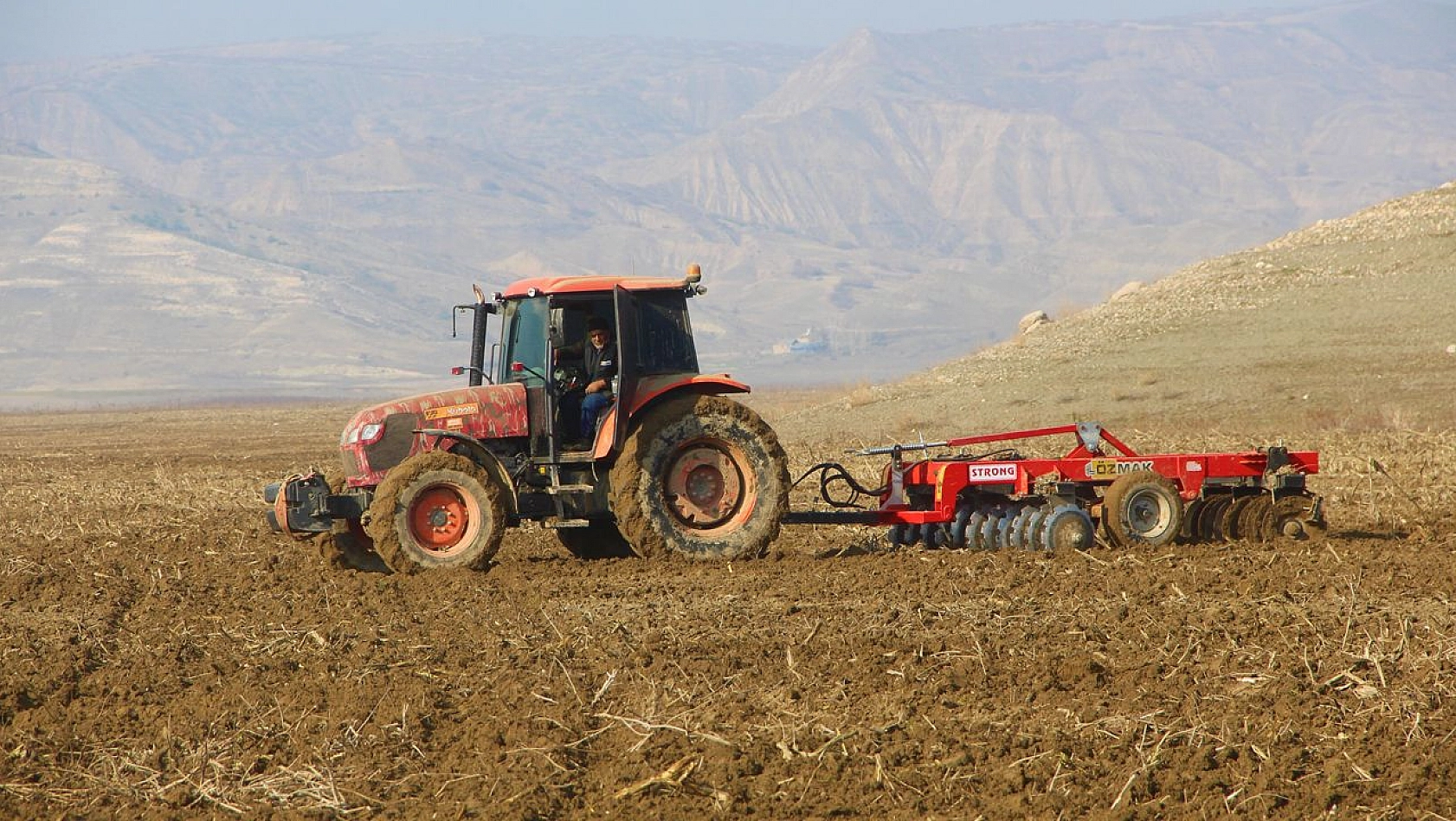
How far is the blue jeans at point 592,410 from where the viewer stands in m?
13.0

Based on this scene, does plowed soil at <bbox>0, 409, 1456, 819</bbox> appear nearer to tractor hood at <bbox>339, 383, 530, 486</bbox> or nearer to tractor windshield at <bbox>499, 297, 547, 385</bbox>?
tractor hood at <bbox>339, 383, 530, 486</bbox>

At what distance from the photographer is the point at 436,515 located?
12.6m

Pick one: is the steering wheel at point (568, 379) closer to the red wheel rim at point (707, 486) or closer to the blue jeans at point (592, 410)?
the blue jeans at point (592, 410)

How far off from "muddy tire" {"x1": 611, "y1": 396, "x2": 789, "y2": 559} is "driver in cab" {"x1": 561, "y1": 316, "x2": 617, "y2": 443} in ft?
1.27

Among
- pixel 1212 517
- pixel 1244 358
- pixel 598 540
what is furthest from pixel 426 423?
pixel 1244 358

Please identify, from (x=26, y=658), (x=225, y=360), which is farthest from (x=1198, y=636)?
(x=225, y=360)

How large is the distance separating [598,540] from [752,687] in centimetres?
561

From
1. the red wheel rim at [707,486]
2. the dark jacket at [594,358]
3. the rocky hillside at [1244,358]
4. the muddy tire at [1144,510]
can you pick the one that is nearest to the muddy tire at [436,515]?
the dark jacket at [594,358]

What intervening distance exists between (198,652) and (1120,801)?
547 centimetres

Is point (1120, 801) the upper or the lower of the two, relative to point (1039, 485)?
lower

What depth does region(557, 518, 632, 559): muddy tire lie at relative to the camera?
1421cm

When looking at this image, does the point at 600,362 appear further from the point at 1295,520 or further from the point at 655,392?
the point at 1295,520

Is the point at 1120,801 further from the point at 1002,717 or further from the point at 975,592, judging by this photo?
the point at 975,592

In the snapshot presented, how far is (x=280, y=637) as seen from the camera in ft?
33.8
